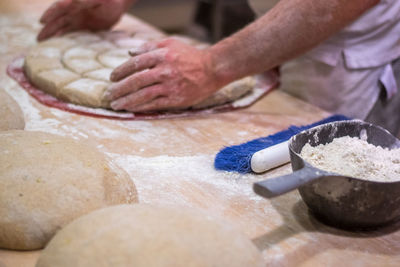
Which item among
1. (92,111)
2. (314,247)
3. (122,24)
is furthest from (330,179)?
(122,24)

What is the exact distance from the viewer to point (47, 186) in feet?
3.80

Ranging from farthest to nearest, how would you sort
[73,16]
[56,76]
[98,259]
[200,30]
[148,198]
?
1. [200,30]
2. [73,16]
3. [56,76]
4. [148,198]
5. [98,259]

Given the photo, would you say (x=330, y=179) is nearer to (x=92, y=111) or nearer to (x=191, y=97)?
(x=191, y=97)

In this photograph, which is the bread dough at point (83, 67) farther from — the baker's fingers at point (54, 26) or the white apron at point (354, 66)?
the white apron at point (354, 66)

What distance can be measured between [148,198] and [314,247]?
48 centimetres

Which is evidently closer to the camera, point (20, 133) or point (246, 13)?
point (20, 133)

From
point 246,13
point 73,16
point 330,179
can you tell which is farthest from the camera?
point 246,13

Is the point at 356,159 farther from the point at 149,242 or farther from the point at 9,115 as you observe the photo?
the point at 9,115

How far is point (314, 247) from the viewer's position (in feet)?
3.79

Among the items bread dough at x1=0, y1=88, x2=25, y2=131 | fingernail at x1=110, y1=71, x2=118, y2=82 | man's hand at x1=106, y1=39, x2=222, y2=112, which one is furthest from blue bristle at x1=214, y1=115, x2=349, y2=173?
bread dough at x1=0, y1=88, x2=25, y2=131

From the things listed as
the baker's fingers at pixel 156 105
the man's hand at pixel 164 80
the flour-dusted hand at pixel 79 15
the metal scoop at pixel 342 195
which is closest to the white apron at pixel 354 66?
the man's hand at pixel 164 80

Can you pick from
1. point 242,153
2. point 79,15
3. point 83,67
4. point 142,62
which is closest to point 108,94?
point 142,62

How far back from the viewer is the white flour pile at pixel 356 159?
1.18 meters

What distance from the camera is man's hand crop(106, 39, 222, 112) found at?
5.97 ft
